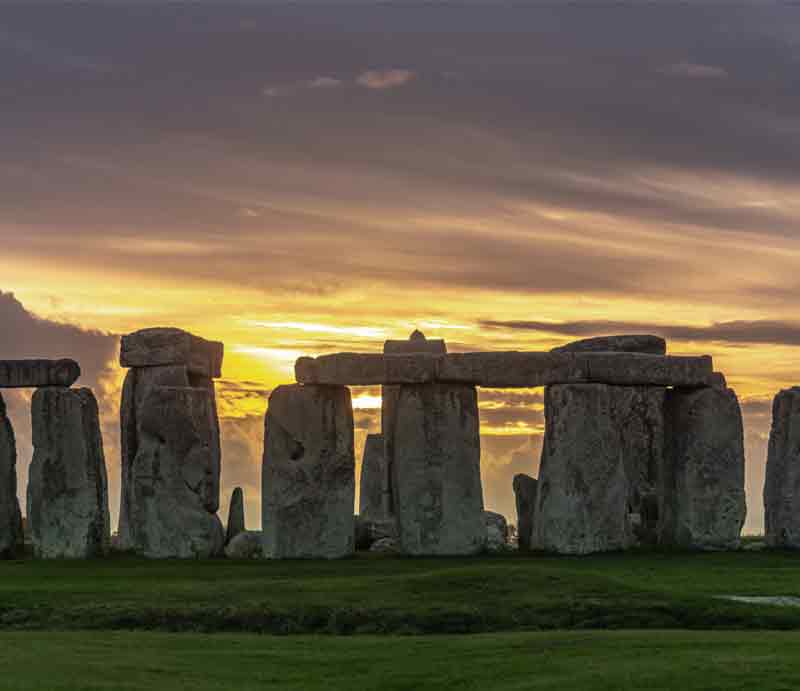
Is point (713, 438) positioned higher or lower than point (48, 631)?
higher

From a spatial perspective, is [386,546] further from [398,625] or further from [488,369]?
[398,625]

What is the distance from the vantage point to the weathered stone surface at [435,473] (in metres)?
39.8

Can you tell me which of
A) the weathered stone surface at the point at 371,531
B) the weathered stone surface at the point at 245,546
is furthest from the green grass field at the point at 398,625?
the weathered stone surface at the point at 371,531

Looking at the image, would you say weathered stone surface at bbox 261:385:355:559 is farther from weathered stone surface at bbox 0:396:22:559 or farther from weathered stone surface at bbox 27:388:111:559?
weathered stone surface at bbox 0:396:22:559

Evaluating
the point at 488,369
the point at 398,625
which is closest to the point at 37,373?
the point at 488,369

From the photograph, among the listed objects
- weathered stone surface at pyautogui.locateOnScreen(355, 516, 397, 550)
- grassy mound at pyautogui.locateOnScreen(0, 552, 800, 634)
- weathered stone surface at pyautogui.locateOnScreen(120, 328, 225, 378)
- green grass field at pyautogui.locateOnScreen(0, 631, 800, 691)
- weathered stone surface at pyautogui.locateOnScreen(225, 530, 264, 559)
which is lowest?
green grass field at pyautogui.locateOnScreen(0, 631, 800, 691)

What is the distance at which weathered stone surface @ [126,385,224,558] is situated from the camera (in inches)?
1535

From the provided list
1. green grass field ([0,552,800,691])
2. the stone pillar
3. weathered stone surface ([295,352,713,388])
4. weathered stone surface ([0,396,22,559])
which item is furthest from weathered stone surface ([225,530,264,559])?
weathered stone surface ([0,396,22,559])

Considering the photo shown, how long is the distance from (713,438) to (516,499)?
4695 millimetres

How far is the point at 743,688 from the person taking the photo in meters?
22.1

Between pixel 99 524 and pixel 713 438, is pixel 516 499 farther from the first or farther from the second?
pixel 99 524

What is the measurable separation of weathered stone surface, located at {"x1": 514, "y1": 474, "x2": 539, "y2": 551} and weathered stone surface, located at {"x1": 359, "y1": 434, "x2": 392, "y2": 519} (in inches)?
327

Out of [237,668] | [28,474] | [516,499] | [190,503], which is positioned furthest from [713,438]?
[237,668]

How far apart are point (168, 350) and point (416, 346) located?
350 inches
